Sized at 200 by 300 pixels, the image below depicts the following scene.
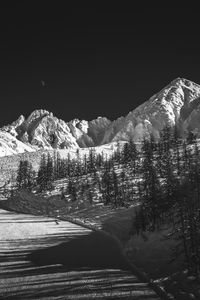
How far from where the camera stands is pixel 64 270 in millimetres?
25062

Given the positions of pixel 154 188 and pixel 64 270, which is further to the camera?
pixel 154 188

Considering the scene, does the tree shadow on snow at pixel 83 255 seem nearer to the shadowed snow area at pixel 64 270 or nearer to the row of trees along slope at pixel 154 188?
the shadowed snow area at pixel 64 270

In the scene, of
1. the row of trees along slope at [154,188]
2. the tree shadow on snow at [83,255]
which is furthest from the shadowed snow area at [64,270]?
the row of trees along slope at [154,188]

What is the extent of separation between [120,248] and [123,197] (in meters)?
54.9

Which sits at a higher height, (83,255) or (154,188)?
(154,188)

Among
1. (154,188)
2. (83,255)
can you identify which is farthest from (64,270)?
(154,188)

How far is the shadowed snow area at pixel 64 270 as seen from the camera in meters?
19.3

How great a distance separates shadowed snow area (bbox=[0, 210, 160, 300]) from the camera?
19328mm

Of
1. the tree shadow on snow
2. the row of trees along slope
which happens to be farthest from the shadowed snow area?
the row of trees along slope

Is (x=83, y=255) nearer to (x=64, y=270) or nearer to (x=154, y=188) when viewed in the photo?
(x=64, y=270)

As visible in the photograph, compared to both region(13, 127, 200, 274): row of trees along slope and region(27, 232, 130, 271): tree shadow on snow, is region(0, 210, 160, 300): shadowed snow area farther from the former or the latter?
region(13, 127, 200, 274): row of trees along slope

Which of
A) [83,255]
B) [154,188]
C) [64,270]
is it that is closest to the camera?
[64,270]

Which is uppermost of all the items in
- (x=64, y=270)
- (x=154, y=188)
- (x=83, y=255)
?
(x=154, y=188)

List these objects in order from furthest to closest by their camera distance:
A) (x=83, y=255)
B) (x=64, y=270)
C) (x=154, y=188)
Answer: (x=154, y=188)
(x=83, y=255)
(x=64, y=270)
